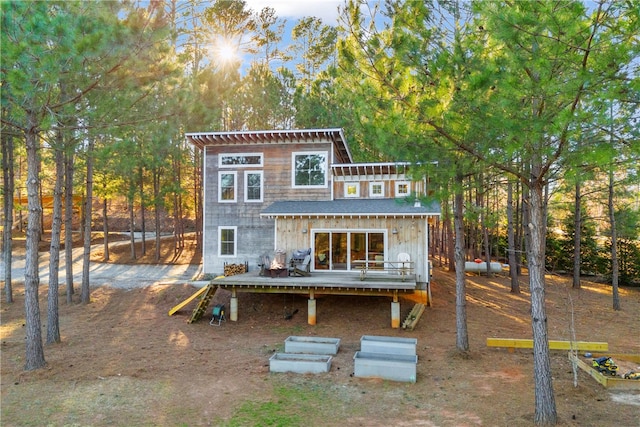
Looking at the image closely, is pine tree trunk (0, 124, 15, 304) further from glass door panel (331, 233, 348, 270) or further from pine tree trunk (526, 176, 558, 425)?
pine tree trunk (526, 176, 558, 425)

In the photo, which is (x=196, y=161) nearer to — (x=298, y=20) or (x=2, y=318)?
(x=298, y=20)

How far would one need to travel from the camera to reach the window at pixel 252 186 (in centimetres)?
1488

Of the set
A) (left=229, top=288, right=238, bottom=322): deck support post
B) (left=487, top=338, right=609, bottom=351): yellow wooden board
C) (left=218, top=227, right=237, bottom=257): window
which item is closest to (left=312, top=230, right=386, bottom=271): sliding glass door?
(left=229, top=288, right=238, bottom=322): deck support post

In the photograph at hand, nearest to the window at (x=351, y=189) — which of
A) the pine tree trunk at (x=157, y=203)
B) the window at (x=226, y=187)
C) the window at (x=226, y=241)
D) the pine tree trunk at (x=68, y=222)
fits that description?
the window at (x=226, y=187)

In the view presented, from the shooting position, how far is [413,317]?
36.2ft

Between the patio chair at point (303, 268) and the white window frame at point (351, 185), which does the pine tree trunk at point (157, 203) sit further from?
the patio chair at point (303, 268)

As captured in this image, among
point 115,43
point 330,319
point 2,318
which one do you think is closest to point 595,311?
point 330,319

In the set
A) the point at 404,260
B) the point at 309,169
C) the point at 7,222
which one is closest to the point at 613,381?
the point at 404,260

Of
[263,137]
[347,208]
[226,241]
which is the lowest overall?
[226,241]

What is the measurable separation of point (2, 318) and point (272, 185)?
9.27m

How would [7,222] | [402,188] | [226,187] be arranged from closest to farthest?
1. [7,222]
2. [402,188]
3. [226,187]

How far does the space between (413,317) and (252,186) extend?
7415 mm

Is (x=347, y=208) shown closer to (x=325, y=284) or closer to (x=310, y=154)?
(x=310, y=154)

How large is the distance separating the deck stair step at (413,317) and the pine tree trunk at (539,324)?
5.18 m
